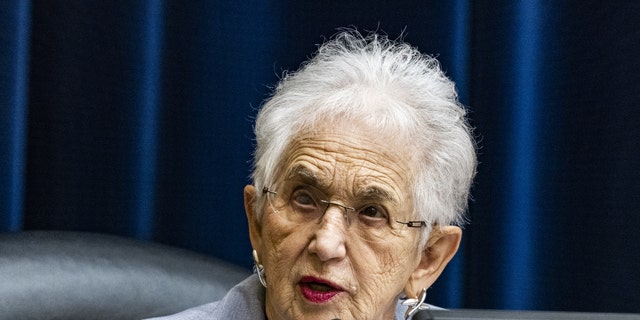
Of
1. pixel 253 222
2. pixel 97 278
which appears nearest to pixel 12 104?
pixel 97 278

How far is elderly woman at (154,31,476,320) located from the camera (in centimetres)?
121

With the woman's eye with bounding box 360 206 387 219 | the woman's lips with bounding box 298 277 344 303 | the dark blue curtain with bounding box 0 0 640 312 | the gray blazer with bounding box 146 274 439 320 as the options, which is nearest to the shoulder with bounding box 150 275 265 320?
the gray blazer with bounding box 146 274 439 320

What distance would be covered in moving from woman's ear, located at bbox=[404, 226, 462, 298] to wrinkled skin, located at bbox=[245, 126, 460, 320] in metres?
0.04

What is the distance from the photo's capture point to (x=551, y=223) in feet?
6.28

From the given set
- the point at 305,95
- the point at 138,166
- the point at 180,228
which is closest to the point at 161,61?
the point at 138,166

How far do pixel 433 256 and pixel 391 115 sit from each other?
27 centimetres

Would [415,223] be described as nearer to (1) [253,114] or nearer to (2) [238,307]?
(2) [238,307]

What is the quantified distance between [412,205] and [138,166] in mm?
764

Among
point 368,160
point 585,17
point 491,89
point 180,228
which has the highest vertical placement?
point 585,17

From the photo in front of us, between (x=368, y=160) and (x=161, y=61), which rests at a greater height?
(x=161, y=61)

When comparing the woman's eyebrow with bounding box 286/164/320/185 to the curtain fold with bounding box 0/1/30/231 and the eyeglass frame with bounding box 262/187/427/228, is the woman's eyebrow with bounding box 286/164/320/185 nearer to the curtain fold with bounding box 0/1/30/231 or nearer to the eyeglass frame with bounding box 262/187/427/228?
the eyeglass frame with bounding box 262/187/427/228

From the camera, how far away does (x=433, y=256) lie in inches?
53.7

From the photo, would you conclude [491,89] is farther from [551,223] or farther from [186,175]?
[186,175]

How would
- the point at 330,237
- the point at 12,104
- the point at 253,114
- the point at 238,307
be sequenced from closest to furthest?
the point at 330,237
the point at 238,307
the point at 12,104
the point at 253,114
